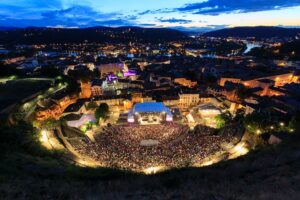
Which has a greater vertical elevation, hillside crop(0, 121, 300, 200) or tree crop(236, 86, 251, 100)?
hillside crop(0, 121, 300, 200)

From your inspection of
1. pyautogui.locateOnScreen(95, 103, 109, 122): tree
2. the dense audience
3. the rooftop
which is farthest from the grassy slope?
the rooftop

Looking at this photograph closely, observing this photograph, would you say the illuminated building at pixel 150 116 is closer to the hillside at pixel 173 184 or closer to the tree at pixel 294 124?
the tree at pixel 294 124

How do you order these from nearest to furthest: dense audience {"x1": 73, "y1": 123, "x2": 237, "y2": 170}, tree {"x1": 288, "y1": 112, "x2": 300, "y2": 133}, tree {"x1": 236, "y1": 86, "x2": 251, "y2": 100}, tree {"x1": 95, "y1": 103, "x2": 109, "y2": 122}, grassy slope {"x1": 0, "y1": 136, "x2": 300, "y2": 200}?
grassy slope {"x1": 0, "y1": 136, "x2": 300, "y2": 200}, dense audience {"x1": 73, "y1": 123, "x2": 237, "y2": 170}, tree {"x1": 288, "y1": 112, "x2": 300, "y2": 133}, tree {"x1": 95, "y1": 103, "x2": 109, "y2": 122}, tree {"x1": 236, "y1": 86, "x2": 251, "y2": 100}

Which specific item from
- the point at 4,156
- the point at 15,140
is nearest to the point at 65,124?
the point at 15,140

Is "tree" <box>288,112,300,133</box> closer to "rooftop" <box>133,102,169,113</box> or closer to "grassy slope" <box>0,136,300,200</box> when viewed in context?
"grassy slope" <box>0,136,300,200</box>

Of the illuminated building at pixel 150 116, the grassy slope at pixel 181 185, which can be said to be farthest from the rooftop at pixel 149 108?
the grassy slope at pixel 181 185

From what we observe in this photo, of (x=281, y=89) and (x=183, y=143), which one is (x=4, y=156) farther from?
(x=281, y=89)

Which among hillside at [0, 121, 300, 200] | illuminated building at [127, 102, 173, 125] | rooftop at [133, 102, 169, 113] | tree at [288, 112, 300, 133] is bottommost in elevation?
illuminated building at [127, 102, 173, 125]

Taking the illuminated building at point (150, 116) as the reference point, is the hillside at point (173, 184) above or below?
above
